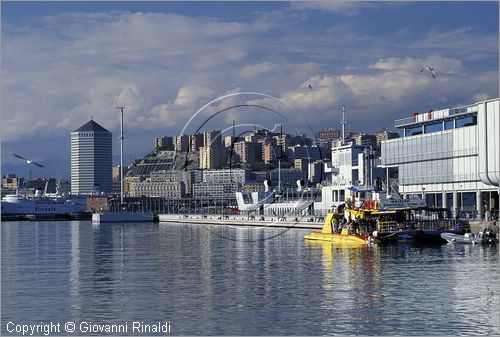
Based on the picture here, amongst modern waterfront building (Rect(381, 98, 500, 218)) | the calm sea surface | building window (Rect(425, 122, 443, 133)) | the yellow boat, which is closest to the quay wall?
modern waterfront building (Rect(381, 98, 500, 218))

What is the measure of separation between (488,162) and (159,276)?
32440 mm

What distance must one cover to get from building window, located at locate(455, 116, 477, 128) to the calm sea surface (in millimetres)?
32796

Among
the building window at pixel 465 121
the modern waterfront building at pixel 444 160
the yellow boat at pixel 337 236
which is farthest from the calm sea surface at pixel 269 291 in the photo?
the building window at pixel 465 121

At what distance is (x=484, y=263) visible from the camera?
58781 mm

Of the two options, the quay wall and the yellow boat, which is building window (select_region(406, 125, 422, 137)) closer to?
the quay wall

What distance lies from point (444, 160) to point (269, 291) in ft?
217

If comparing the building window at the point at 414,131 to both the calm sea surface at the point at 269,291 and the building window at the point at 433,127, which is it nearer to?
the building window at the point at 433,127

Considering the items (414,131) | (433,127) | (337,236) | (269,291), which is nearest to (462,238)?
(337,236)

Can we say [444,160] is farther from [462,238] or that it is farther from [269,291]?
[269,291]

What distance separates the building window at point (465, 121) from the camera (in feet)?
341

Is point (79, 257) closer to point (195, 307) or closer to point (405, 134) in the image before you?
point (195, 307)

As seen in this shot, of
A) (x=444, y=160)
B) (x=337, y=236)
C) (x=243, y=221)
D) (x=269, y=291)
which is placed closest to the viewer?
(x=269, y=291)

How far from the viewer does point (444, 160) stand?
109 m

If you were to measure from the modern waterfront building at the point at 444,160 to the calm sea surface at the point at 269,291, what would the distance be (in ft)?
95.9
